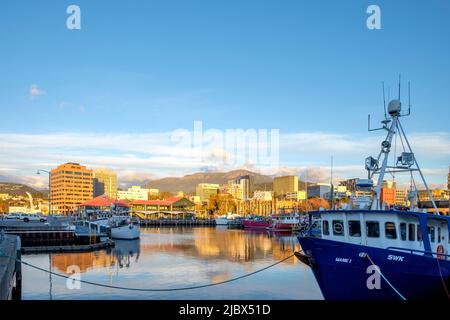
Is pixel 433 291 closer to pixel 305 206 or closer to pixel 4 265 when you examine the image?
pixel 4 265

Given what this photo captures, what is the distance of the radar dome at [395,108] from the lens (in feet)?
89.7

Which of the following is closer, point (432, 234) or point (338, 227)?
point (432, 234)

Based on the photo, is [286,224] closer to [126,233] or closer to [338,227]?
[126,233]

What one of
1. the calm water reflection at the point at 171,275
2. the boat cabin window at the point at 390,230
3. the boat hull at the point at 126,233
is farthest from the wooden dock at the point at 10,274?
the boat hull at the point at 126,233

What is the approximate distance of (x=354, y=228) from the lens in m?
24.5

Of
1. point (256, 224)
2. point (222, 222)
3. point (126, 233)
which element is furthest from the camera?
point (222, 222)

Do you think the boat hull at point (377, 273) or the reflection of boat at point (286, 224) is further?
the reflection of boat at point (286, 224)

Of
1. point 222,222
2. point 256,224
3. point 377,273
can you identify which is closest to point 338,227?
point 377,273

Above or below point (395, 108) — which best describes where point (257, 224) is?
below

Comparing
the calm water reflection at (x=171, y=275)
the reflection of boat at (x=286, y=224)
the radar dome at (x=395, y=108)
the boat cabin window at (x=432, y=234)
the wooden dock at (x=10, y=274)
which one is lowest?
the reflection of boat at (x=286, y=224)

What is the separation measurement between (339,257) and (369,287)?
194cm

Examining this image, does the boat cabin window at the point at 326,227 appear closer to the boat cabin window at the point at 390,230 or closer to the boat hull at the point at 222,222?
the boat cabin window at the point at 390,230

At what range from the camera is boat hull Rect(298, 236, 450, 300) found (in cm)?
2105

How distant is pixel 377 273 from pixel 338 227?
167 inches
